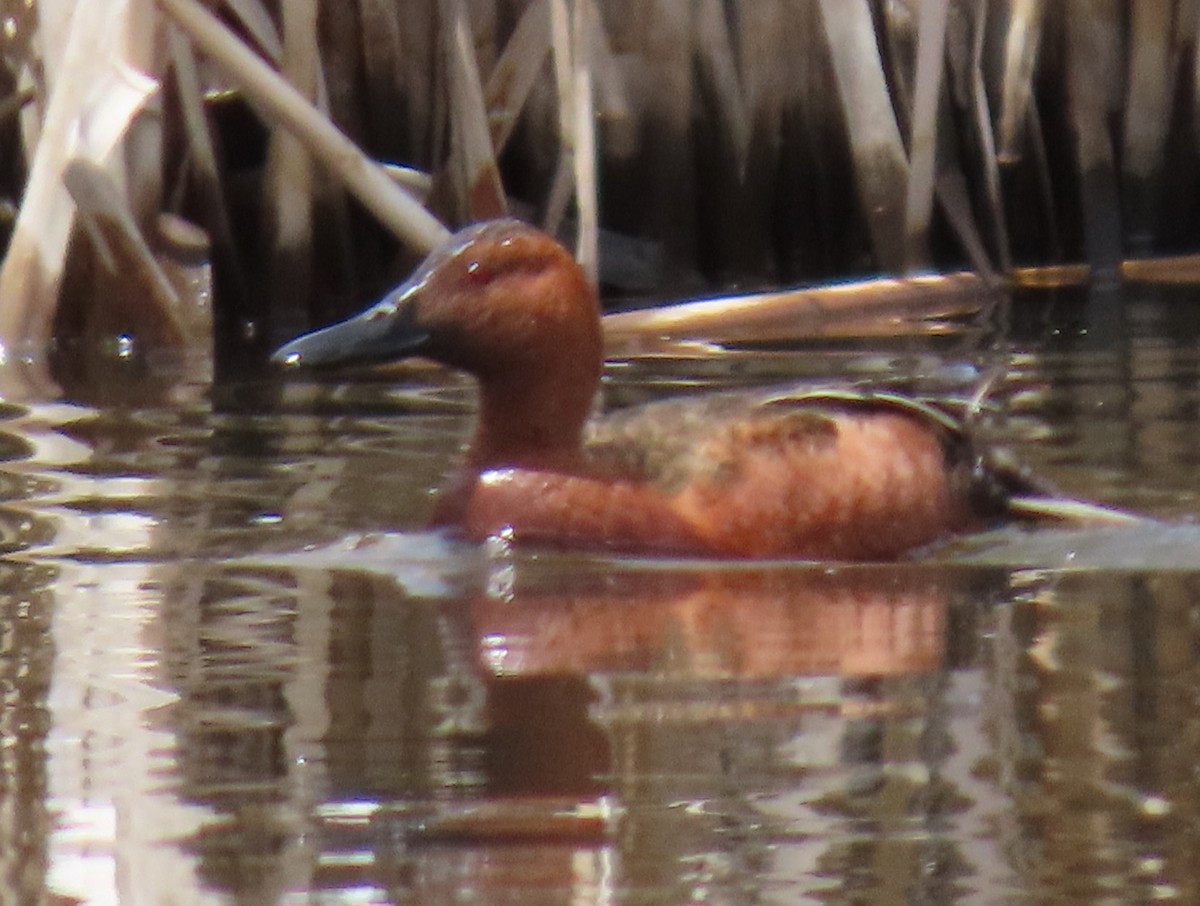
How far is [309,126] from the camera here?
6.83m

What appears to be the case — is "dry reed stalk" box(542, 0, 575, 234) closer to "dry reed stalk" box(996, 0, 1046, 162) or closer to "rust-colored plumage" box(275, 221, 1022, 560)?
"dry reed stalk" box(996, 0, 1046, 162)

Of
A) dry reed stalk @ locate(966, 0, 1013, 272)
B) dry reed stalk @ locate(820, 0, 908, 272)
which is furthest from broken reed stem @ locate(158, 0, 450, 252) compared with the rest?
dry reed stalk @ locate(966, 0, 1013, 272)

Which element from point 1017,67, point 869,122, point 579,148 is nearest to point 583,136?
point 579,148

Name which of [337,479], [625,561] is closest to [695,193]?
[337,479]

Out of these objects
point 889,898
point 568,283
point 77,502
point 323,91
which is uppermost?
point 323,91

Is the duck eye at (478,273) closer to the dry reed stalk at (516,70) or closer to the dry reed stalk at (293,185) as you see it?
the dry reed stalk at (293,185)

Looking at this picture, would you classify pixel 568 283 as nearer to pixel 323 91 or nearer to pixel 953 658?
pixel 953 658

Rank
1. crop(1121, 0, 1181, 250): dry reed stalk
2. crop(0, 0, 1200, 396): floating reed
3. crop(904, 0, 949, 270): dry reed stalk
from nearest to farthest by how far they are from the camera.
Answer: crop(0, 0, 1200, 396): floating reed
crop(904, 0, 949, 270): dry reed stalk
crop(1121, 0, 1181, 250): dry reed stalk

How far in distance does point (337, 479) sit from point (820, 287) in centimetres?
257

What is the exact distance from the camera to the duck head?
484 centimetres

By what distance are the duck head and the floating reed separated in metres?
1.43

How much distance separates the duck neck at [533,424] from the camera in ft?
15.7

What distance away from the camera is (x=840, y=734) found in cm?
322

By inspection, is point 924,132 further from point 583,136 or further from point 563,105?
point 583,136
